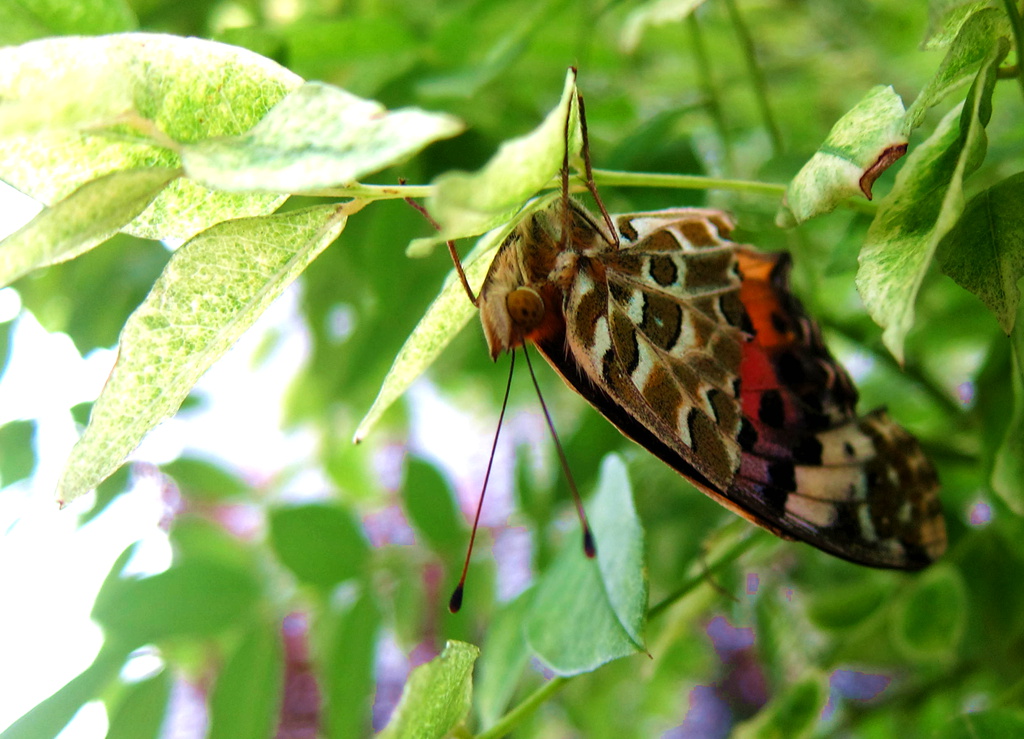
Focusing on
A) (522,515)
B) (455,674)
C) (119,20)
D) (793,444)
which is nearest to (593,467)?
(522,515)

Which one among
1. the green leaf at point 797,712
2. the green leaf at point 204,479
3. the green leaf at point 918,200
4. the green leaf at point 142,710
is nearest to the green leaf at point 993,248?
the green leaf at point 918,200

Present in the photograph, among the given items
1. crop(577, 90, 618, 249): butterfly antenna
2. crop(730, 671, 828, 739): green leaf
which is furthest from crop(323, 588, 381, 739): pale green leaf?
crop(577, 90, 618, 249): butterfly antenna

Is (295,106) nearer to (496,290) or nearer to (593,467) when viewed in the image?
(496,290)

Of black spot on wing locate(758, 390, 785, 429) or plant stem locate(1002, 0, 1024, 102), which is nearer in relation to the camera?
plant stem locate(1002, 0, 1024, 102)

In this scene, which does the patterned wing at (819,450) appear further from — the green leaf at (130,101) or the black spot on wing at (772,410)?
the green leaf at (130,101)

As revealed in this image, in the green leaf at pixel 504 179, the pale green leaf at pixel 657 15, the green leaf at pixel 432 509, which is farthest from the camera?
the green leaf at pixel 432 509

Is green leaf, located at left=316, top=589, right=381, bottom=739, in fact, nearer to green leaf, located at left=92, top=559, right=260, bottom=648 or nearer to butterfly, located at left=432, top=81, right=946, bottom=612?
green leaf, located at left=92, top=559, right=260, bottom=648

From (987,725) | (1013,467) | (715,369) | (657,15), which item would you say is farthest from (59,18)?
(987,725)
